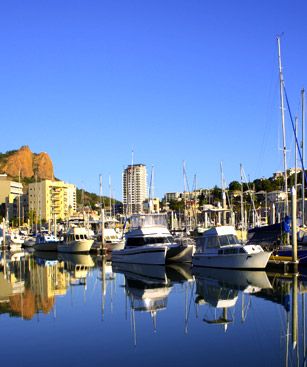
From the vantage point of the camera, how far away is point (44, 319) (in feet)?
82.3

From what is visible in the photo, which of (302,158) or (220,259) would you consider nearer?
(220,259)

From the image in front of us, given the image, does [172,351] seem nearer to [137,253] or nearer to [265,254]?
[265,254]

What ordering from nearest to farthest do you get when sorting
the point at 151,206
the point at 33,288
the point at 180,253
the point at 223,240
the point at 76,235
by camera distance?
the point at 33,288 < the point at 223,240 < the point at 180,253 < the point at 151,206 < the point at 76,235

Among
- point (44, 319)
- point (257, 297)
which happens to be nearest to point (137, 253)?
point (257, 297)

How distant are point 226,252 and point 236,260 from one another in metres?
1.64

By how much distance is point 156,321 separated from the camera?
24047 mm

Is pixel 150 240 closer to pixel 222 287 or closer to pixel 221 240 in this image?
pixel 221 240

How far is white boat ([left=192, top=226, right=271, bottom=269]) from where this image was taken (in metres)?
42.4

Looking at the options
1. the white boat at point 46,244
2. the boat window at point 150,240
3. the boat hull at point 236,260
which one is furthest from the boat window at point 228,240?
the white boat at point 46,244

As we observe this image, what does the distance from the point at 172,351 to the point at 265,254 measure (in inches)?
976

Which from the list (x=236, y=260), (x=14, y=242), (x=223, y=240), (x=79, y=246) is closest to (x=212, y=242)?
(x=223, y=240)

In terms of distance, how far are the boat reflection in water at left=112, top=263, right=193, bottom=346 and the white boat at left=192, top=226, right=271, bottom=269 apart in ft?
6.53

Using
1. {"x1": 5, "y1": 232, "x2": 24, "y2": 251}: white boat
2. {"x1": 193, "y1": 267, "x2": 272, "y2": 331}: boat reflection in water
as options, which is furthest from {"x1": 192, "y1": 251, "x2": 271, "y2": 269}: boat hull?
{"x1": 5, "y1": 232, "x2": 24, "y2": 251}: white boat

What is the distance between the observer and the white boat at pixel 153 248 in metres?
51.8
